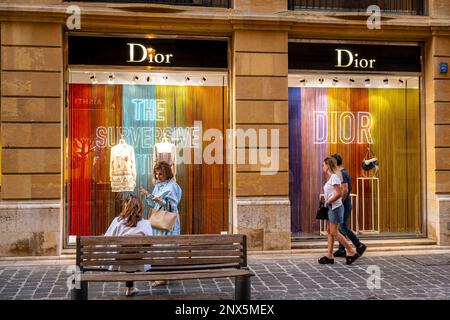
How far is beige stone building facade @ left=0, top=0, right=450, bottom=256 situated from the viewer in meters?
10.2

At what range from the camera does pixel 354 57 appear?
38.4ft

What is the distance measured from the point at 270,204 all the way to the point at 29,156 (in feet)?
14.6

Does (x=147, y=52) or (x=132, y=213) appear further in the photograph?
(x=147, y=52)

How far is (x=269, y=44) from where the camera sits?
11.0m

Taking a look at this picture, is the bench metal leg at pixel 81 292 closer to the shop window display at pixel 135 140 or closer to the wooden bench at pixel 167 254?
the wooden bench at pixel 167 254

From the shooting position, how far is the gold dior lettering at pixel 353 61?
11656mm

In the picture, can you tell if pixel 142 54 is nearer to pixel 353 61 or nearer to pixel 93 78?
pixel 93 78

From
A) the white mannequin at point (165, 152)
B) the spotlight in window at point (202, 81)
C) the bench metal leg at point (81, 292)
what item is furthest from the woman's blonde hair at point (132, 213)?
the spotlight in window at point (202, 81)

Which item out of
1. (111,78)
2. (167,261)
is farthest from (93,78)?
(167,261)

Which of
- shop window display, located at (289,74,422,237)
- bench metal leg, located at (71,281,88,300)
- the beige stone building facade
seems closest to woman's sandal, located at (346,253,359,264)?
the beige stone building facade

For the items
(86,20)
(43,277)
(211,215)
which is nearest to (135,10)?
(86,20)

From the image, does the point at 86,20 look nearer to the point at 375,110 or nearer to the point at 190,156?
the point at 190,156

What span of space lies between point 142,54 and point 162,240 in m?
5.04

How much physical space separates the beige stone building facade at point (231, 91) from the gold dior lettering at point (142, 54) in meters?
0.28
